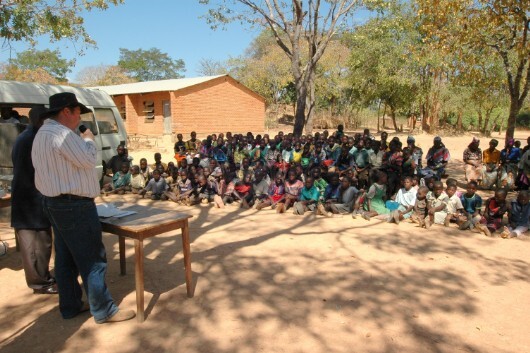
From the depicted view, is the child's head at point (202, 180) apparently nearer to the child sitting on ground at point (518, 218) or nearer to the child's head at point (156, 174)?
the child's head at point (156, 174)

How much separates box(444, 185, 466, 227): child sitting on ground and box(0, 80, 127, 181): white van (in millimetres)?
6220

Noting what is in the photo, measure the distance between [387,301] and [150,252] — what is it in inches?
103

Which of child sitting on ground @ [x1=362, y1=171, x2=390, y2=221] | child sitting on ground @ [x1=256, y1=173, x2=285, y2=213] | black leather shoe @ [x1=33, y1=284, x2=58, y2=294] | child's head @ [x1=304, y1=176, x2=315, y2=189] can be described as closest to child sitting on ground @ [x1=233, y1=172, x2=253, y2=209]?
child sitting on ground @ [x1=256, y1=173, x2=285, y2=213]

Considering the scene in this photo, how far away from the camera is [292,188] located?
6965 mm

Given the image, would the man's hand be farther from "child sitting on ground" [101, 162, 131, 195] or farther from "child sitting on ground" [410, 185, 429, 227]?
"child sitting on ground" [101, 162, 131, 195]

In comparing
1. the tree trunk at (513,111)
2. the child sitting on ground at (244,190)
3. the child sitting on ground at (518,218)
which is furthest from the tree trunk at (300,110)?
the child sitting on ground at (518,218)

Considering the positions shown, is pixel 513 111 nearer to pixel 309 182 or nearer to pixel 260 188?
pixel 309 182

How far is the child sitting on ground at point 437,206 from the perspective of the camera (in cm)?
580

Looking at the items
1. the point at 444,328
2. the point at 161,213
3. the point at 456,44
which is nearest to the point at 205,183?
the point at 161,213

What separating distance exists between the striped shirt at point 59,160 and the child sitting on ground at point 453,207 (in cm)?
503

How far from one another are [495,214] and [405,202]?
4.02ft

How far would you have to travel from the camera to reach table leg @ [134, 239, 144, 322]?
2.86 m

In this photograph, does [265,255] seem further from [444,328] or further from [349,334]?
[444,328]

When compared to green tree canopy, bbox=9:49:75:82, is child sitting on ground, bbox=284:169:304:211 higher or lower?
lower
